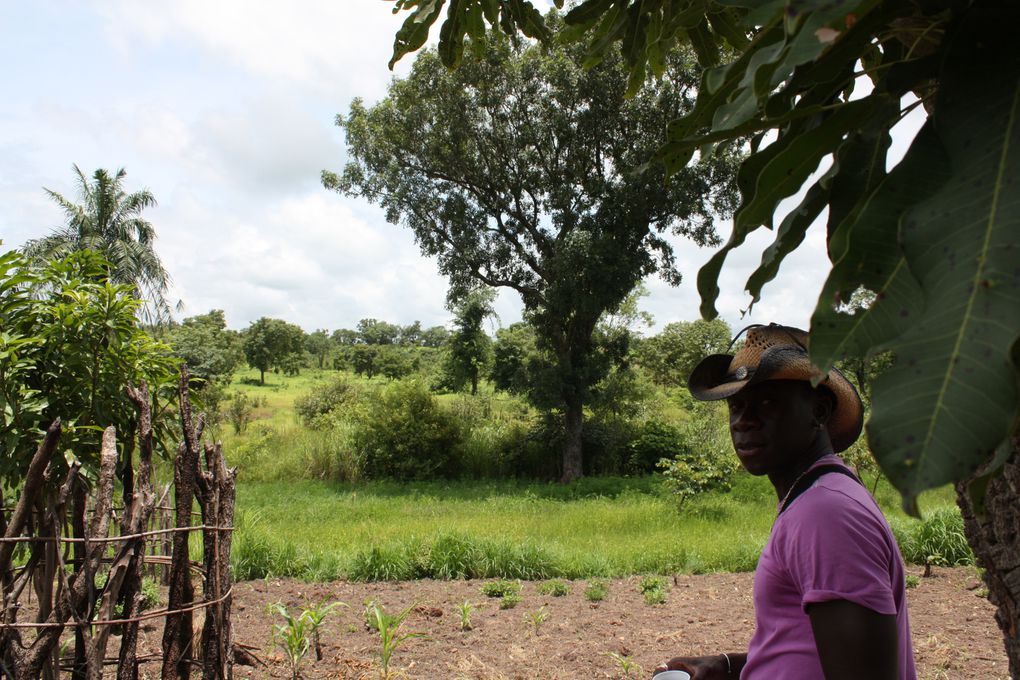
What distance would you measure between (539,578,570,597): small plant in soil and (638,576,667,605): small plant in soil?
63 cm

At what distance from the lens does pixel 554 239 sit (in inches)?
578

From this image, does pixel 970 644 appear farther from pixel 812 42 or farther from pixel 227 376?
pixel 227 376

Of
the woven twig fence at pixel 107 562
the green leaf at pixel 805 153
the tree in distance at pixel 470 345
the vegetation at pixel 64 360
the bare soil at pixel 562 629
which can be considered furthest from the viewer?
the tree in distance at pixel 470 345

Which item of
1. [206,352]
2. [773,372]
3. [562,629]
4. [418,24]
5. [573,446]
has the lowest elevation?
[562,629]

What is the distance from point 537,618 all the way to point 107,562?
9.31ft

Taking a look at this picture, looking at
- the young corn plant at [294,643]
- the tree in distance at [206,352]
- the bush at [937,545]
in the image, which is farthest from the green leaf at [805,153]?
the tree in distance at [206,352]

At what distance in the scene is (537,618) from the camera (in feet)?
16.2

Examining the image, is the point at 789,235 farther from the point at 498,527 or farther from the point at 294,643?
the point at 498,527

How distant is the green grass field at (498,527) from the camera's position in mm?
6660

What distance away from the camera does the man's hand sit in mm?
1702

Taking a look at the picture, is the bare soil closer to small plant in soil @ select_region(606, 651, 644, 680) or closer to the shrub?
small plant in soil @ select_region(606, 651, 644, 680)

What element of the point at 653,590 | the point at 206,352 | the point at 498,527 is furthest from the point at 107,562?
the point at 206,352

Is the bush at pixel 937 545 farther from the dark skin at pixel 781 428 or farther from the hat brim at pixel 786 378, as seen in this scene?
the dark skin at pixel 781 428

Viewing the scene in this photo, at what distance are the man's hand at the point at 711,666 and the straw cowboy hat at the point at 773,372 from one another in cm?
58
